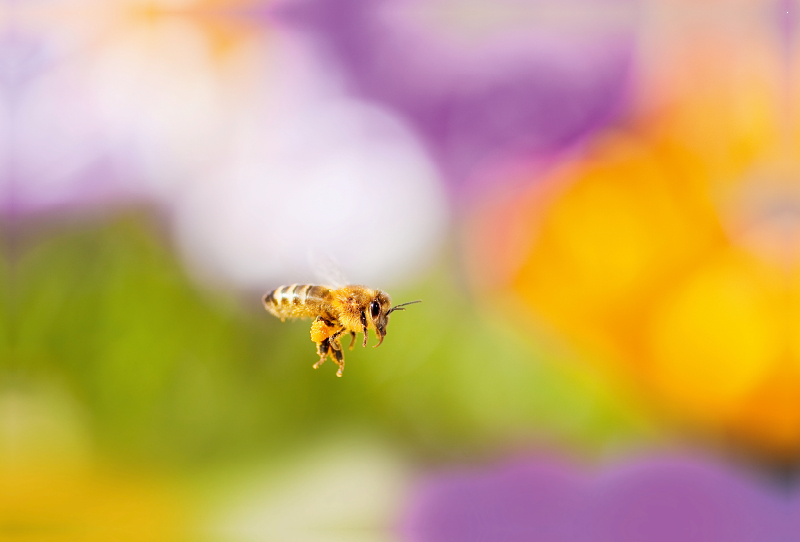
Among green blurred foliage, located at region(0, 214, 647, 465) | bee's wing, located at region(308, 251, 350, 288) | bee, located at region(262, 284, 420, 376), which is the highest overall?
green blurred foliage, located at region(0, 214, 647, 465)

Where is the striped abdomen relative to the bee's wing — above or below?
below

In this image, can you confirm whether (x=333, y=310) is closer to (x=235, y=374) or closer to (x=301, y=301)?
(x=301, y=301)

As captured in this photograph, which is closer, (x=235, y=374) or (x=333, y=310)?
(x=333, y=310)

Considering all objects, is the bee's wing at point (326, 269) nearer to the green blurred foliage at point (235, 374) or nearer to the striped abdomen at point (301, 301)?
the striped abdomen at point (301, 301)

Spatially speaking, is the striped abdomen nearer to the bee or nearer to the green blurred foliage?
the bee

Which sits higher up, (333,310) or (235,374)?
(235,374)

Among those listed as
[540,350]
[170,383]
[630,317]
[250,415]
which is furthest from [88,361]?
[630,317]

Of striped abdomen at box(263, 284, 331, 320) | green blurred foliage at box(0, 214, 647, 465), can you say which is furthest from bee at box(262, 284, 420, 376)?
green blurred foliage at box(0, 214, 647, 465)

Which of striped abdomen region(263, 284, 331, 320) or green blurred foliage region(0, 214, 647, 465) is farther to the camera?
green blurred foliage region(0, 214, 647, 465)

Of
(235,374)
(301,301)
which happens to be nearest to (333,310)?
(301,301)
